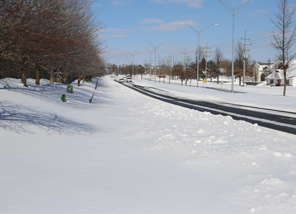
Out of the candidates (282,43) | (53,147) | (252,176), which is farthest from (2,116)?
(282,43)

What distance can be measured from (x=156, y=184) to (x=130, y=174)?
0.76 meters

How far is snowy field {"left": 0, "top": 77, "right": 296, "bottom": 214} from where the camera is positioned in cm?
436

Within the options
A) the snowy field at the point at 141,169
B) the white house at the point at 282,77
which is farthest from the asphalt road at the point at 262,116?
the white house at the point at 282,77

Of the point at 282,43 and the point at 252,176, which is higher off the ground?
the point at 282,43

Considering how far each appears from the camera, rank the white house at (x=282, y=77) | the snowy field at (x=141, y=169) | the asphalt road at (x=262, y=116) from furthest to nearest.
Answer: the white house at (x=282, y=77) → the asphalt road at (x=262, y=116) → the snowy field at (x=141, y=169)

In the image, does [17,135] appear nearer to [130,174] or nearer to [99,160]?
[99,160]

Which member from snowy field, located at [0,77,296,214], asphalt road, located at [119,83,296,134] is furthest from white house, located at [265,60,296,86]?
snowy field, located at [0,77,296,214]

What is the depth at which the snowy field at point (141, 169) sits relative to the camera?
4355 mm

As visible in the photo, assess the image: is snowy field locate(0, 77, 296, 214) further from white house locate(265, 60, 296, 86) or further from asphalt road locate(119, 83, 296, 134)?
white house locate(265, 60, 296, 86)

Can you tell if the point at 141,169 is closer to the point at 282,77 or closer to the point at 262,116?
the point at 262,116

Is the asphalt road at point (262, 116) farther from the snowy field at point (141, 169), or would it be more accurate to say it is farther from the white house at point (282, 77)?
the white house at point (282, 77)

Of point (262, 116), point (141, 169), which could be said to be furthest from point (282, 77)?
point (141, 169)

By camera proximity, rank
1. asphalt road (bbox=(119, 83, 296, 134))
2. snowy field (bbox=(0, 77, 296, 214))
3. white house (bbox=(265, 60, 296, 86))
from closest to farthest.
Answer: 1. snowy field (bbox=(0, 77, 296, 214))
2. asphalt road (bbox=(119, 83, 296, 134))
3. white house (bbox=(265, 60, 296, 86))

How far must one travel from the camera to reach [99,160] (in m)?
6.71
